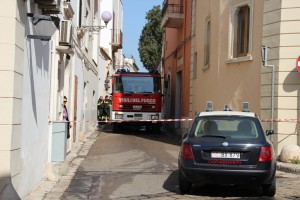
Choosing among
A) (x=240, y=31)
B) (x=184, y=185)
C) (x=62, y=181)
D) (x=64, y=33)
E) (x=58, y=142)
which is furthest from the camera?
(x=240, y=31)

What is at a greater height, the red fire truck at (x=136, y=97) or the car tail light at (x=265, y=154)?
the red fire truck at (x=136, y=97)

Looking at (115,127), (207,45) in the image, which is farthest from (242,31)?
(115,127)

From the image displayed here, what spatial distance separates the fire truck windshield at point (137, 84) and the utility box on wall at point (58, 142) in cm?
1139

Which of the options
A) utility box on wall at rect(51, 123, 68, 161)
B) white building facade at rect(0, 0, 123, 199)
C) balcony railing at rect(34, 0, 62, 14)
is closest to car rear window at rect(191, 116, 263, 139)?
white building facade at rect(0, 0, 123, 199)

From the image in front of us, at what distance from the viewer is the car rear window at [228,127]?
861 cm

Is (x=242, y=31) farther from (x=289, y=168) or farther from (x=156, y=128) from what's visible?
(x=156, y=128)

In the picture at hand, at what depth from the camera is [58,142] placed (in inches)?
445

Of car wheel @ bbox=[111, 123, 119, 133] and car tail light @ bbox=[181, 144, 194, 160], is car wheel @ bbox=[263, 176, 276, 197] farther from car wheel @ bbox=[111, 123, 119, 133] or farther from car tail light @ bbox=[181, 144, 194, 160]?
car wheel @ bbox=[111, 123, 119, 133]

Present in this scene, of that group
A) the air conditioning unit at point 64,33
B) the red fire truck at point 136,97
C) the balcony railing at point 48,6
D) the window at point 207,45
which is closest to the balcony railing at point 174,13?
the red fire truck at point 136,97

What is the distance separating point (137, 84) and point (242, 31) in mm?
8394

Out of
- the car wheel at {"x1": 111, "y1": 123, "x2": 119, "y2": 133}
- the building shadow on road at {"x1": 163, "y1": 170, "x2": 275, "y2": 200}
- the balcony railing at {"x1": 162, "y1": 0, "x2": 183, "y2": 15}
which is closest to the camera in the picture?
the building shadow on road at {"x1": 163, "y1": 170, "x2": 275, "y2": 200}

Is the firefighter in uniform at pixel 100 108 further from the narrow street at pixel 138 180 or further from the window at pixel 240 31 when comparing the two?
the window at pixel 240 31

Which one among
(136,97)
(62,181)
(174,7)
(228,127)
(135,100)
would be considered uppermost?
(174,7)

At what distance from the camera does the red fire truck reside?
2259cm
